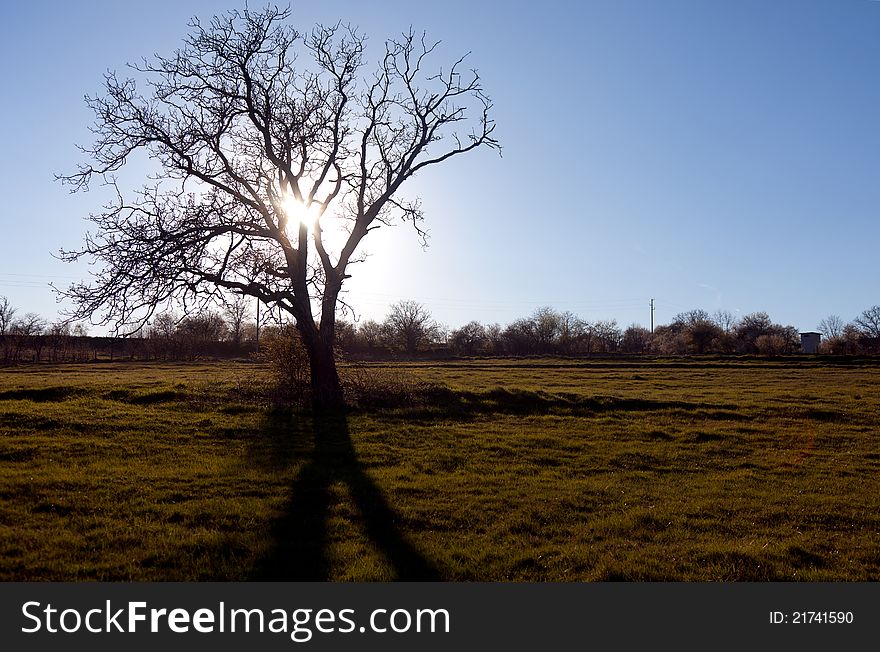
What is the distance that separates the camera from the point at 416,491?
11703mm

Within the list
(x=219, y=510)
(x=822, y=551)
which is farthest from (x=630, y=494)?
(x=219, y=510)

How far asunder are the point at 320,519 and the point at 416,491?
8.42 ft

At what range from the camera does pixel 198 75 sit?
72.2ft

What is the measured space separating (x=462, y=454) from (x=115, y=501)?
794 centimetres

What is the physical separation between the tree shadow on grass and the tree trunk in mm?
5484

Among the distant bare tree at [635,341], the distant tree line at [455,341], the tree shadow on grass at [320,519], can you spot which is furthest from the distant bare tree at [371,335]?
the tree shadow on grass at [320,519]

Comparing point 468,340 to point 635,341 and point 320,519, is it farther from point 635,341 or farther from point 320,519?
point 320,519

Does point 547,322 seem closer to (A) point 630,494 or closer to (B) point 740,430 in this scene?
(B) point 740,430

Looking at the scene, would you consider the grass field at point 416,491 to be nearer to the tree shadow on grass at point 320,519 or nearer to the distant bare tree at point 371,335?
the tree shadow on grass at point 320,519

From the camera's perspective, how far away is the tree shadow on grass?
7.46 meters

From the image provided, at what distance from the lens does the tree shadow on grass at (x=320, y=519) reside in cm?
746

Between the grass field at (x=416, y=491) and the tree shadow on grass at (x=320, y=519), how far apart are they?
0.14 ft

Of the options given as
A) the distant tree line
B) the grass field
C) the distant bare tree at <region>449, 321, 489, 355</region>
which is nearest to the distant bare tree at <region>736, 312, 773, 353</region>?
the distant tree line

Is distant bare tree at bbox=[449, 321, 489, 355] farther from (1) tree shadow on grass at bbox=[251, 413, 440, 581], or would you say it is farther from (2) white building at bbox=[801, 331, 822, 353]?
(1) tree shadow on grass at bbox=[251, 413, 440, 581]
